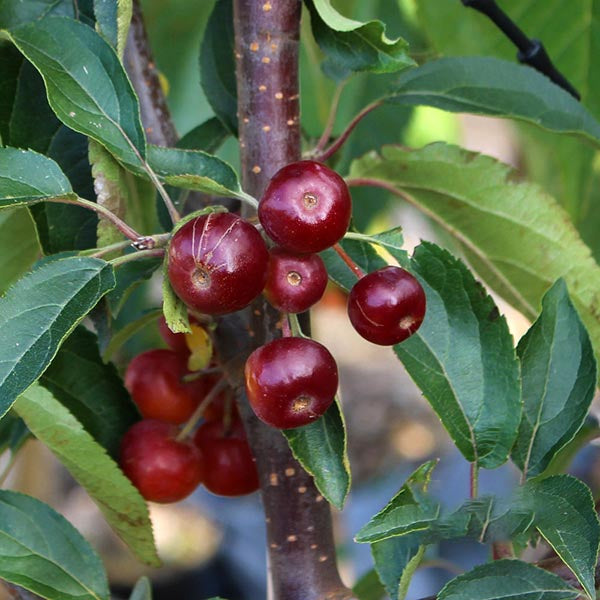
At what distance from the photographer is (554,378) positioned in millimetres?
538

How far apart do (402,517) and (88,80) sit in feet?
0.89

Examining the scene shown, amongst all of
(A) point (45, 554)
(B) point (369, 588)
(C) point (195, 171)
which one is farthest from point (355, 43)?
(B) point (369, 588)

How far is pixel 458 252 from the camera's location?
674 mm

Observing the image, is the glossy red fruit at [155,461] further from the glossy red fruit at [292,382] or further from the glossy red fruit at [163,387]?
the glossy red fruit at [292,382]

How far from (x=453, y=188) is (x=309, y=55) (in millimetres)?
418

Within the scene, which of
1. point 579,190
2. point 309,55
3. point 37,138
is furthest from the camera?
point 309,55

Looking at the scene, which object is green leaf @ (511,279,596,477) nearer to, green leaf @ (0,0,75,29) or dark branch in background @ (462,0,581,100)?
dark branch in background @ (462,0,581,100)

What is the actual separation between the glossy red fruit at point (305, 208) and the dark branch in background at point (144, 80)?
22 centimetres

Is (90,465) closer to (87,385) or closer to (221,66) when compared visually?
(87,385)

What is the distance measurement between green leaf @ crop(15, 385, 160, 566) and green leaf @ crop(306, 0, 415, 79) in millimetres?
243

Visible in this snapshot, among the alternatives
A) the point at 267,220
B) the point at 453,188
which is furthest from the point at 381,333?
the point at 453,188

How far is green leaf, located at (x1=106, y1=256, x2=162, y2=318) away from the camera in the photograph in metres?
0.51

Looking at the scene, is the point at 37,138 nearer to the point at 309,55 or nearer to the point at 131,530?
the point at 131,530

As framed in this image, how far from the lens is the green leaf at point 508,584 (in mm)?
454
